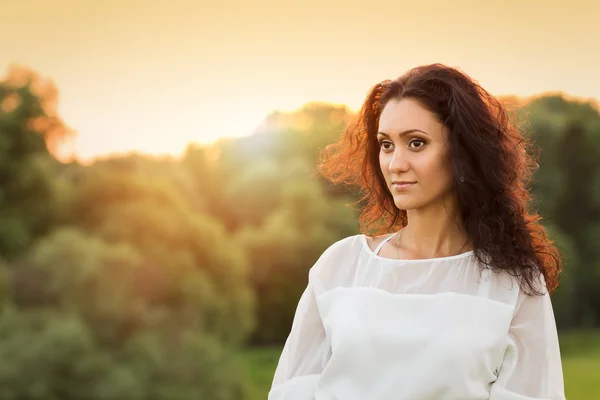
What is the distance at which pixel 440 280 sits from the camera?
1780 millimetres

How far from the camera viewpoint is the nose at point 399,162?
5.70 feet

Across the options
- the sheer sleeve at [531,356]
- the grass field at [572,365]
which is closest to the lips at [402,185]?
the sheer sleeve at [531,356]

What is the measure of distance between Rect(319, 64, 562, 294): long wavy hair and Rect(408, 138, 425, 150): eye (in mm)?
66

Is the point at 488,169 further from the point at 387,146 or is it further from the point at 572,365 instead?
the point at 572,365

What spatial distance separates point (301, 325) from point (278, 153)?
251 inches

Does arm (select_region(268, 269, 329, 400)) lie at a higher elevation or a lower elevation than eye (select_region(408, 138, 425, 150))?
lower

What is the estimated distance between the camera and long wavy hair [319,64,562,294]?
1757 mm

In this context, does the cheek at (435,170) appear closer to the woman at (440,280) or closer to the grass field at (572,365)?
the woman at (440,280)

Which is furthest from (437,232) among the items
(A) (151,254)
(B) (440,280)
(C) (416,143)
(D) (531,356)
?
(A) (151,254)

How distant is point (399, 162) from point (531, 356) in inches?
18.7

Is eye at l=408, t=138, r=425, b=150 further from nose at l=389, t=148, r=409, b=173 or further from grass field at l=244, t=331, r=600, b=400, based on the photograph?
grass field at l=244, t=331, r=600, b=400

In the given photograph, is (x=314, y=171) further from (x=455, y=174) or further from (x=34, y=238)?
(x=34, y=238)

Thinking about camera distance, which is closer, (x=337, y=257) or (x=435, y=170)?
(x=435, y=170)

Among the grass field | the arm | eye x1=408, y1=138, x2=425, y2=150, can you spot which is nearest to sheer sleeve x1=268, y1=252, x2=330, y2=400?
the arm
